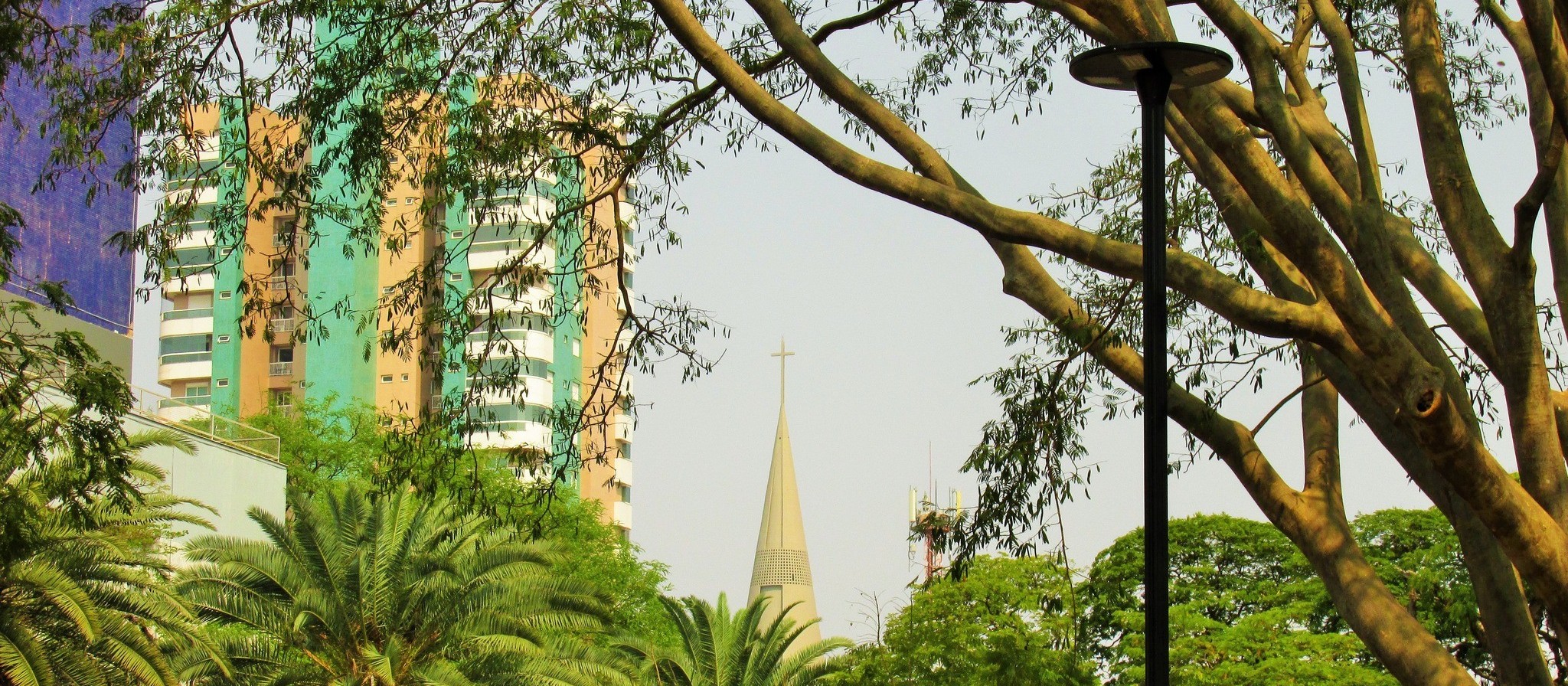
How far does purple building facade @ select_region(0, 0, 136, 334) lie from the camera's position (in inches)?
1140

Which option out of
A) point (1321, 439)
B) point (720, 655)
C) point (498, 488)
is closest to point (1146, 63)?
point (1321, 439)

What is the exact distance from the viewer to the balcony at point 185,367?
185 feet

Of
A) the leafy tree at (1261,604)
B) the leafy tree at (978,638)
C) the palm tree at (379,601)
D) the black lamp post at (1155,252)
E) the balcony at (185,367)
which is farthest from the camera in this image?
the balcony at (185,367)

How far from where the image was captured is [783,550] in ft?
182

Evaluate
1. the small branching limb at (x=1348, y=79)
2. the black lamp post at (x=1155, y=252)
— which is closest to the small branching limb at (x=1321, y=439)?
the small branching limb at (x=1348, y=79)

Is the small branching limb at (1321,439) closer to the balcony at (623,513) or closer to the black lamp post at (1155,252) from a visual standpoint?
the black lamp post at (1155,252)

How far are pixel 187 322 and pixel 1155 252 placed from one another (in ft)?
178

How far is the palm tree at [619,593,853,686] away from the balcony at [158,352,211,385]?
3174 centimetres

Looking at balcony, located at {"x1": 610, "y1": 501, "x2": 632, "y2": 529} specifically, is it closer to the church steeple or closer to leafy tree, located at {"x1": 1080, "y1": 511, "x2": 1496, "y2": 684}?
the church steeple

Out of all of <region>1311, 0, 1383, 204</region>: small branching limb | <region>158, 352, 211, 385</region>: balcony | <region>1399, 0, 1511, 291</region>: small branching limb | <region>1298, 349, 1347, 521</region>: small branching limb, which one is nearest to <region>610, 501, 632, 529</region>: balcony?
<region>158, 352, 211, 385</region>: balcony

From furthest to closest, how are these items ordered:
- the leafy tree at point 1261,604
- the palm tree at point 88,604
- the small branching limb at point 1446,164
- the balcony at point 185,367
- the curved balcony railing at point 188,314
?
the curved balcony railing at point 188,314
the balcony at point 185,367
the leafy tree at point 1261,604
the palm tree at point 88,604
the small branching limb at point 1446,164

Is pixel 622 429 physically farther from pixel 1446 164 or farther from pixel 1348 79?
pixel 1446 164

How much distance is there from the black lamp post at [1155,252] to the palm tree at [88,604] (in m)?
12.1

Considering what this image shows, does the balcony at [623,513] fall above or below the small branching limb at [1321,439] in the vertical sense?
above
